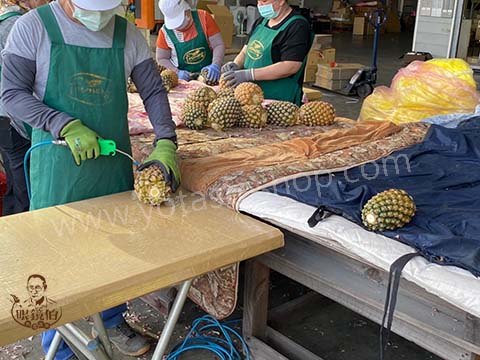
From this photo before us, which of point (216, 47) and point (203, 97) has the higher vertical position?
point (216, 47)

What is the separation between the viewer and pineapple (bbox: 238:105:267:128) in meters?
3.18

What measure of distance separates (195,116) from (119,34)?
1.04 metres

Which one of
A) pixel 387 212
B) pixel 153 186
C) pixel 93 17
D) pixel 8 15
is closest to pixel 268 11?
pixel 8 15

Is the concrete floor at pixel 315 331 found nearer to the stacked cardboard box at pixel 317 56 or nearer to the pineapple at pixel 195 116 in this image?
the pineapple at pixel 195 116

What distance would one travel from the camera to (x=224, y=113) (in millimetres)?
3078

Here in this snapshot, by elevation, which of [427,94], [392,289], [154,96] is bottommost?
[392,289]

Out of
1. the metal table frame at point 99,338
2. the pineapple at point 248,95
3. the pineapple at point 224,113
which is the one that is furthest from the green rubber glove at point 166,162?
the pineapple at point 248,95

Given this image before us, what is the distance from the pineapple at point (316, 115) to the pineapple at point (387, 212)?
147 cm

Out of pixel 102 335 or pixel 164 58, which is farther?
pixel 164 58

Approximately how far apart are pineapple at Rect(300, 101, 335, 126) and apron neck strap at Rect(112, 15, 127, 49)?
1474mm

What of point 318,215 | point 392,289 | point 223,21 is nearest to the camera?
point 392,289

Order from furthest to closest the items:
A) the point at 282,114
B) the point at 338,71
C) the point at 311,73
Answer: the point at 311,73, the point at 338,71, the point at 282,114

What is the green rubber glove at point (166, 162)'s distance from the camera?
6.88 ft

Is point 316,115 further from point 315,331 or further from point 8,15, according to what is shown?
point 8,15
